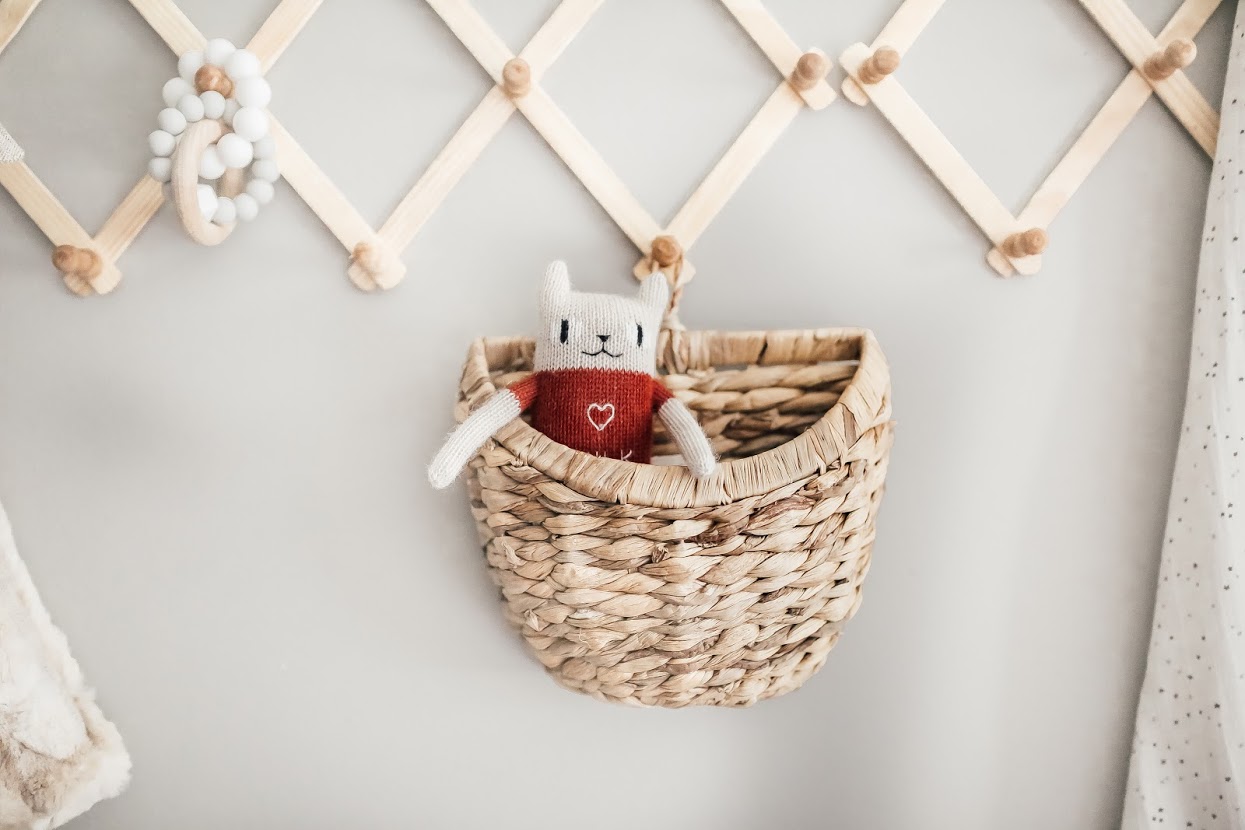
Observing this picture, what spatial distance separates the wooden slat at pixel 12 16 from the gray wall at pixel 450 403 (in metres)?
0.01

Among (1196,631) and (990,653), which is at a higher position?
(1196,631)

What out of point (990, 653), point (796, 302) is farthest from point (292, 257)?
point (990, 653)

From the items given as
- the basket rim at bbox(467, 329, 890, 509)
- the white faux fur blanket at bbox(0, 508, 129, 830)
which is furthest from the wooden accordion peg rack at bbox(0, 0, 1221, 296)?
the white faux fur blanket at bbox(0, 508, 129, 830)

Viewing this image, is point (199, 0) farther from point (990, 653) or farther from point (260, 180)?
point (990, 653)

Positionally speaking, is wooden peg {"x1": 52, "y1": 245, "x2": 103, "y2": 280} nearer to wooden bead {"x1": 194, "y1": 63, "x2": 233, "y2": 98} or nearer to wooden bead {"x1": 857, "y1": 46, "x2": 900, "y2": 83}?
wooden bead {"x1": 194, "y1": 63, "x2": 233, "y2": 98}

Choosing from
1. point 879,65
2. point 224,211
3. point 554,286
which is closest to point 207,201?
point 224,211

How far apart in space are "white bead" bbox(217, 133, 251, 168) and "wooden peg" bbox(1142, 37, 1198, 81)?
971mm

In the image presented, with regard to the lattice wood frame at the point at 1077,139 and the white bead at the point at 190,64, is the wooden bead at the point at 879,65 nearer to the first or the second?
the lattice wood frame at the point at 1077,139

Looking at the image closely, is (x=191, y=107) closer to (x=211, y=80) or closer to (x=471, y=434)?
(x=211, y=80)

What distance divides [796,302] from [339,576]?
642mm

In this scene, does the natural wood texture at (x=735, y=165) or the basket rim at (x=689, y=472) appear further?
the natural wood texture at (x=735, y=165)

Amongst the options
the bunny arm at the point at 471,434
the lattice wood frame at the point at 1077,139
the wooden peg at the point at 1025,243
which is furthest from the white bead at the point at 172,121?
the wooden peg at the point at 1025,243

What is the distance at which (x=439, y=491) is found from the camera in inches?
34.9

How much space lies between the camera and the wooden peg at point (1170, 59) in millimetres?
764
